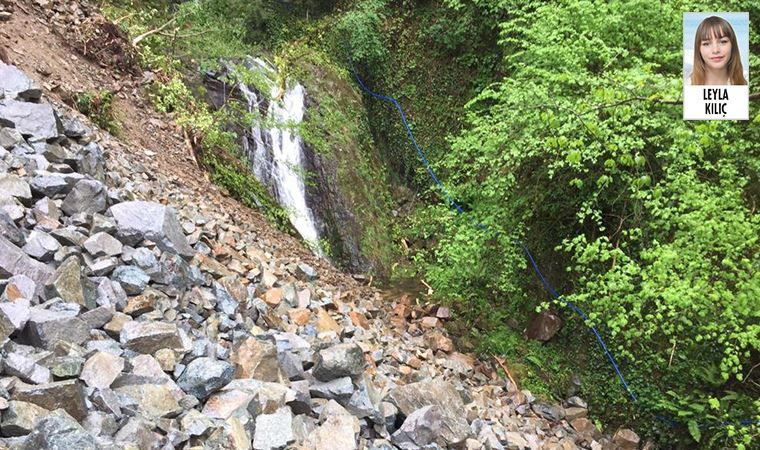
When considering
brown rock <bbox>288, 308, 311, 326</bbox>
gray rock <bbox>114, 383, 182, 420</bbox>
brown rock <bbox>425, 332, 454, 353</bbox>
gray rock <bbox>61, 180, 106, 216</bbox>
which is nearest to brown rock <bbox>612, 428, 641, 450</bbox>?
brown rock <bbox>425, 332, 454, 353</bbox>

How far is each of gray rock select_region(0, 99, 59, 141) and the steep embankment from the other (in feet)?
0.04

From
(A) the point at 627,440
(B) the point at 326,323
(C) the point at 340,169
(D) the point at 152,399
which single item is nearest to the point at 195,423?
(D) the point at 152,399

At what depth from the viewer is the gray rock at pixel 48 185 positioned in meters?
4.20

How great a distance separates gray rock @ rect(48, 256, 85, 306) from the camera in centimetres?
336

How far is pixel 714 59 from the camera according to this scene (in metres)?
4.43

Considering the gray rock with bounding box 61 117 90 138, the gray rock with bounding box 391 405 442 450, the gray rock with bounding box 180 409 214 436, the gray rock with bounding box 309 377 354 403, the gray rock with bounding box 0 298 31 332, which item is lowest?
the gray rock with bounding box 391 405 442 450

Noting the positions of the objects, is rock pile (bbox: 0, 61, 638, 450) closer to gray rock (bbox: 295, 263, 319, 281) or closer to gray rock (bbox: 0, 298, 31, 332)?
gray rock (bbox: 0, 298, 31, 332)

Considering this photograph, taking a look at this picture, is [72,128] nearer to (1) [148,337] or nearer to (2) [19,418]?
(1) [148,337]

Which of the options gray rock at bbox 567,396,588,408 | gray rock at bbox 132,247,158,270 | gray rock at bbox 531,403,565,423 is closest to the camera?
gray rock at bbox 132,247,158,270

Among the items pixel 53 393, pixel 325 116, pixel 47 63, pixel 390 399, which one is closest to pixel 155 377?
pixel 53 393

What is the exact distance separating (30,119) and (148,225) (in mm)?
1584

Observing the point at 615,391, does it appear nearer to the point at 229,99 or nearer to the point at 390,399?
the point at 390,399

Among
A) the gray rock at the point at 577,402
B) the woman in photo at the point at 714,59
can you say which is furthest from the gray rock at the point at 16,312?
the gray rock at the point at 577,402

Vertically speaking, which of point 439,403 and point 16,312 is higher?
point 16,312
